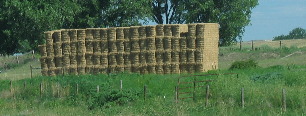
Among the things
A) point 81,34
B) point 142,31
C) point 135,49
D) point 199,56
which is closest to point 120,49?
point 135,49

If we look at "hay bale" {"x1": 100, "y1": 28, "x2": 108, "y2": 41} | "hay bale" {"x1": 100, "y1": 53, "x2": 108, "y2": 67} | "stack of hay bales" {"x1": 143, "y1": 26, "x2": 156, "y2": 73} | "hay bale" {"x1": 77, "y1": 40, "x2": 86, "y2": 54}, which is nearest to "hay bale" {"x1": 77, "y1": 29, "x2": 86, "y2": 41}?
"hay bale" {"x1": 77, "y1": 40, "x2": 86, "y2": 54}

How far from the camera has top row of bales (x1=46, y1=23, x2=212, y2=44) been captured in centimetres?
3388

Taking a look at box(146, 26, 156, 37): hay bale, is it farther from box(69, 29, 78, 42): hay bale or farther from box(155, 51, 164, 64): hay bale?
box(69, 29, 78, 42): hay bale

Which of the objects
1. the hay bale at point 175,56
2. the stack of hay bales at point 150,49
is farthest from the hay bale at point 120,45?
the hay bale at point 175,56

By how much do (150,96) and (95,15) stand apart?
20.8 meters

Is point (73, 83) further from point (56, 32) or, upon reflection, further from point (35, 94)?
point (56, 32)

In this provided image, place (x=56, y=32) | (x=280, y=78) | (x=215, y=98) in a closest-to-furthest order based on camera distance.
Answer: (x=215, y=98) < (x=280, y=78) < (x=56, y=32)

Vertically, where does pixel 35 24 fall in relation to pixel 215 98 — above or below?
above

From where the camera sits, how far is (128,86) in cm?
3200

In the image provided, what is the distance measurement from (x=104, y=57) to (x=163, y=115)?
48.0 feet

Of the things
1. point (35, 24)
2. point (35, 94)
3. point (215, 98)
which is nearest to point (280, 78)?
point (215, 98)

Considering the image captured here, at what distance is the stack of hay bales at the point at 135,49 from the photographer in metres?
35.1

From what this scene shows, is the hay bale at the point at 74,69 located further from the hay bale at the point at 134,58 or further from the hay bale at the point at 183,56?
the hay bale at the point at 183,56

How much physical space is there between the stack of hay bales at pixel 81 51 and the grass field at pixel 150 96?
6.22ft
